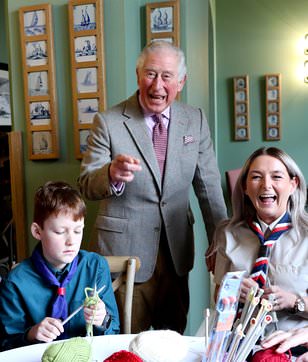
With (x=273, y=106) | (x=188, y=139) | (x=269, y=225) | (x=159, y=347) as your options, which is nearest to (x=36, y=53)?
(x=188, y=139)

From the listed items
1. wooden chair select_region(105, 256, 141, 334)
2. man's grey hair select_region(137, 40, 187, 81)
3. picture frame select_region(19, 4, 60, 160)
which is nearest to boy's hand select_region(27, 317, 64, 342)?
wooden chair select_region(105, 256, 141, 334)

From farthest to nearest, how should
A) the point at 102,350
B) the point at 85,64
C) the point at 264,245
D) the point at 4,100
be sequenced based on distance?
the point at 4,100 < the point at 85,64 < the point at 264,245 < the point at 102,350

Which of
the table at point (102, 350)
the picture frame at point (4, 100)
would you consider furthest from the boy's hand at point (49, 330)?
the picture frame at point (4, 100)

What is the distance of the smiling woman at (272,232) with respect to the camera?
1.49m

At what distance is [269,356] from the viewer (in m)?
0.93

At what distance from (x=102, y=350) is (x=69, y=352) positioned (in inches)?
9.5

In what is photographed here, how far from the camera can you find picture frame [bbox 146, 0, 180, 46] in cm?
232

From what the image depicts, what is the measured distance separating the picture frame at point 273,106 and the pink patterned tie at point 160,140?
3.41 m

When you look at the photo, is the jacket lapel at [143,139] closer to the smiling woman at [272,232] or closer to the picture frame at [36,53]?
the smiling woman at [272,232]

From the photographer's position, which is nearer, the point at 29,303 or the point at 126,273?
the point at 29,303

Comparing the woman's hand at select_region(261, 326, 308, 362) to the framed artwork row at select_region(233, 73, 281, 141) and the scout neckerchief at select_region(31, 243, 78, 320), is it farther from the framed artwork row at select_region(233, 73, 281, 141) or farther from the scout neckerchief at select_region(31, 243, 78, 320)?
the framed artwork row at select_region(233, 73, 281, 141)

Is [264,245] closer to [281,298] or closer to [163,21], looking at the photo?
[281,298]

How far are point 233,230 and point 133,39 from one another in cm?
121

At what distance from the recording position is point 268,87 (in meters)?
5.04
